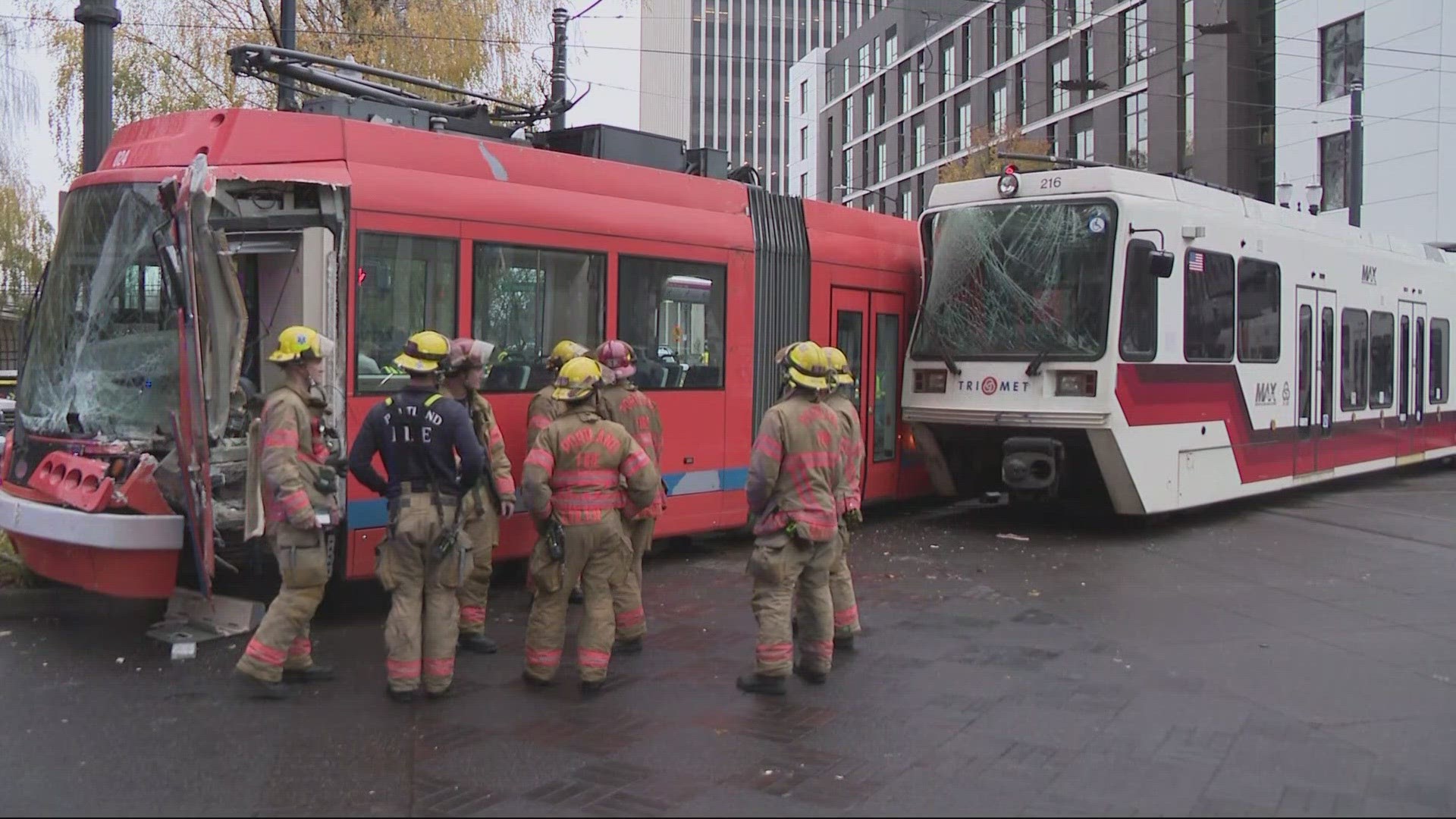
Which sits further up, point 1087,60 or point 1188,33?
point 1087,60

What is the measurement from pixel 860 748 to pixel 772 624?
963 mm

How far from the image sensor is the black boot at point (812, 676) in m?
6.17

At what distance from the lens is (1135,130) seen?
4275cm

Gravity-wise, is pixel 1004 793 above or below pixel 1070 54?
below

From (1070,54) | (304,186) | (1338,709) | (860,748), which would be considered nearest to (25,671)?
(304,186)

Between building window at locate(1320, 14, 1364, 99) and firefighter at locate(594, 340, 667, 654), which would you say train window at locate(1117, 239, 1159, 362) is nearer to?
firefighter at locate(594, 340, 667, 654)

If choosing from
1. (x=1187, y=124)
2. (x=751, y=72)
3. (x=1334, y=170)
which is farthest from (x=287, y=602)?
(x=751, y=72)

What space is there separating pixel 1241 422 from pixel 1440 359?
6.43 m

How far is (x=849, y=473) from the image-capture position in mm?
6402

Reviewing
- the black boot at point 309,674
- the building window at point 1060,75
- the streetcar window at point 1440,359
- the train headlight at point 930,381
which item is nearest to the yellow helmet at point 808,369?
the black boot at point 309,674

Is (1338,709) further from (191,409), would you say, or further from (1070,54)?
(1070,54)

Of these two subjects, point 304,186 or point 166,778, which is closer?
point 166,778

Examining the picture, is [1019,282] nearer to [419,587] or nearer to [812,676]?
[812,676]

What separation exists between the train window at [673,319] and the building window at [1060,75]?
41477 millimetres
